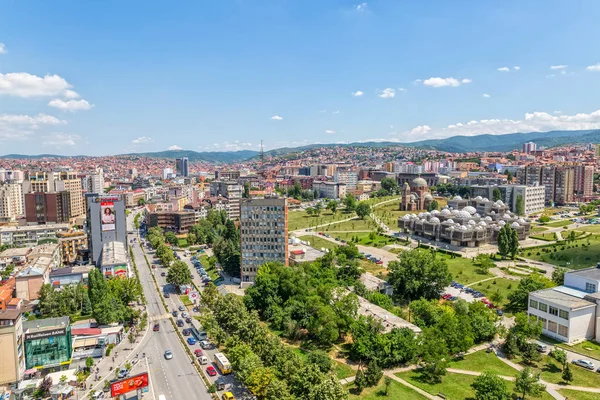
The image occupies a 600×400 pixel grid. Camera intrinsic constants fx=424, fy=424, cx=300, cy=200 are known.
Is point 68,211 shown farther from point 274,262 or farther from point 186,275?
point 274,262

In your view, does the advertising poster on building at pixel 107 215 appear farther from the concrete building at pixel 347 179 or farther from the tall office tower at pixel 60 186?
the concrete building at pixel 347 179

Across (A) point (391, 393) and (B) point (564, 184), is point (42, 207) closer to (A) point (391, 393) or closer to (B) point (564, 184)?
(A) point (391, 393)

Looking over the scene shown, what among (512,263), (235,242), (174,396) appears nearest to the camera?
(174,396)

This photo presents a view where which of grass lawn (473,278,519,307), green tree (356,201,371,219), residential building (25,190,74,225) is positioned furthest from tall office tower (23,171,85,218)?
grass lawn (473,278,519,307)

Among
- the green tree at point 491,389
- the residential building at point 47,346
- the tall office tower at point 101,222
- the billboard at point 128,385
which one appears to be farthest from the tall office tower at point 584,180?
the residential building at point 47,346

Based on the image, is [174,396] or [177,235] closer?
[174,396]

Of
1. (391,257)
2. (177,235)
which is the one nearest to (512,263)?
(391,257)
